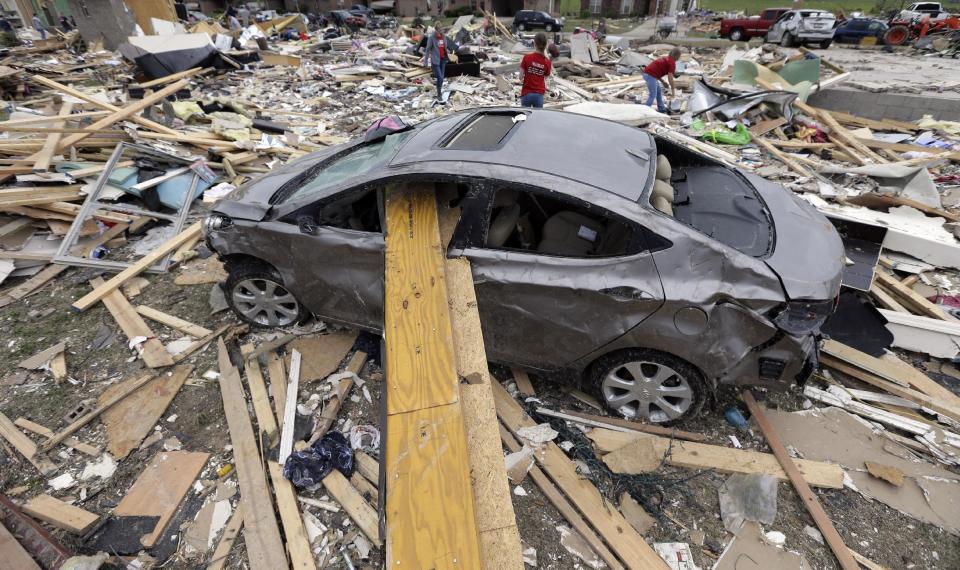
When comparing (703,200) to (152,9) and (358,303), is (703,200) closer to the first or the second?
(358,303)

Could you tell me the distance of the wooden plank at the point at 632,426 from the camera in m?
3.11

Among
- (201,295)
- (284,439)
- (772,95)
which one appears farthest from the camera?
(772,95)

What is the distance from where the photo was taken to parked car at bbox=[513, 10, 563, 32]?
2598 cm

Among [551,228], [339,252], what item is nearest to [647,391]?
[551,228]

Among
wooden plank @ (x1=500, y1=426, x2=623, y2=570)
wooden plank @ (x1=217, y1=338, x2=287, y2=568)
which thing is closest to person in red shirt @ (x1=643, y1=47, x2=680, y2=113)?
wooden plank @ (x1=500, y1=426, x2=623, y2=570)

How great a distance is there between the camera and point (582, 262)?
2.77m

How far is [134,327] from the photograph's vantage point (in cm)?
407

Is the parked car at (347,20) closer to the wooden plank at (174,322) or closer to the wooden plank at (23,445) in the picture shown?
the wooden plank at (174,322)

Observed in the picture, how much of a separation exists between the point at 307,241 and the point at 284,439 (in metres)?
1.38

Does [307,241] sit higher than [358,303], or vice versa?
[307,241]

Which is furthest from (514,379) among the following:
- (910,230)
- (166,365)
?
(910,230)

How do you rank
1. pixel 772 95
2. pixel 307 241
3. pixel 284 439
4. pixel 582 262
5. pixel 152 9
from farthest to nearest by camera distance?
1. pixel 152 9
2. pixel 772 95
3. pixel 307 241
4. pixel 284 439
5. pixel 582 262

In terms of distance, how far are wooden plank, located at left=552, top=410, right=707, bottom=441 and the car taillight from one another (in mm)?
971

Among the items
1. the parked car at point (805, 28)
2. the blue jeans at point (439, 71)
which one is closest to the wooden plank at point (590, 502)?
the blue jeans at point (439, 71)
